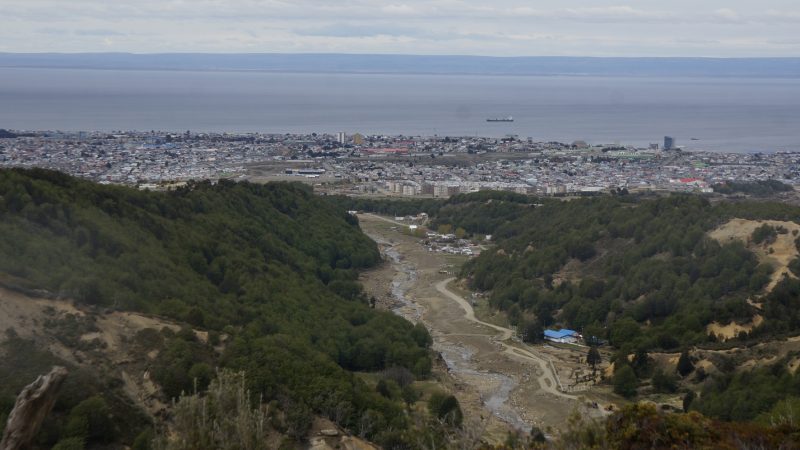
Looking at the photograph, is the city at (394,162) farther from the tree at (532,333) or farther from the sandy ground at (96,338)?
the sandy ground at (96,338)

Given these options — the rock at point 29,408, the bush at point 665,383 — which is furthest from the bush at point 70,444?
the bush at point 665,383

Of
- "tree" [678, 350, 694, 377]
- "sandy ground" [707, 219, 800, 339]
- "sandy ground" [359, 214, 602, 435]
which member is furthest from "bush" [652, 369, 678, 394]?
"sandy ground" [707, 219, 800, 339]

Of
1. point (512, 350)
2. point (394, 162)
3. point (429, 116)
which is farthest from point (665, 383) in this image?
point (429, 116)

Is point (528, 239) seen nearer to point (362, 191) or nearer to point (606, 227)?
point (606, 227)

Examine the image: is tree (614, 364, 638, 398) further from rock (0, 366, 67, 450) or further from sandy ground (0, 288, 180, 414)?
rock (0, 366, 67, 450)

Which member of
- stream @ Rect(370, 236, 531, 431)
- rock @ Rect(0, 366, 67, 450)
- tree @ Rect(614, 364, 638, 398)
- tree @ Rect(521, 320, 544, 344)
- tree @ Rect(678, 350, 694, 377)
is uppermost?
rock @ Rect(0, 366, 67, 450)

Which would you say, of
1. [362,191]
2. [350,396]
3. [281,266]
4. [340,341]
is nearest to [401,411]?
[350,396]
